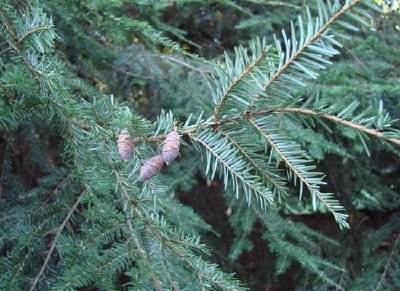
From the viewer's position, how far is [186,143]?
66 cm

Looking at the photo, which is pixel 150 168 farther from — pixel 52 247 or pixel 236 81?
pixel 52 247

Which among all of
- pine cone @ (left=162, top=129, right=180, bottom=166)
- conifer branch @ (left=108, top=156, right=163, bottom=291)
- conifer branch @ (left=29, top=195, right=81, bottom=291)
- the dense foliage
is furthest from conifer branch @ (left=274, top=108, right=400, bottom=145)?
conifer branch @ (left=29, top=195, right=81, bottom=291)

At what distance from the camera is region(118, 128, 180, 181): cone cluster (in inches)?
22.1

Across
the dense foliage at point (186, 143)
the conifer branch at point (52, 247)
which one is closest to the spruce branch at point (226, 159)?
the dense foliage at point (186, 143)

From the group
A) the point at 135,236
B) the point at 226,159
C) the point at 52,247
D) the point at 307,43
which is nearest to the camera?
the point at 307,43

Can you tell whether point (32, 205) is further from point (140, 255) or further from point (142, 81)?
point (142, 81)

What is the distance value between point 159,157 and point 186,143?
9cm

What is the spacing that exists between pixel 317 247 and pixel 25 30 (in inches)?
52.6

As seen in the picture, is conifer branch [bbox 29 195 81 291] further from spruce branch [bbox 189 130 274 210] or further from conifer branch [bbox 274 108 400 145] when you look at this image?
conifer branch [bbox 274 108 400 145]

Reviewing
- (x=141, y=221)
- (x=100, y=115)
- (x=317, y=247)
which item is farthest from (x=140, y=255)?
(x=317, y=247)

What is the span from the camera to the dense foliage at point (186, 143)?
59cm

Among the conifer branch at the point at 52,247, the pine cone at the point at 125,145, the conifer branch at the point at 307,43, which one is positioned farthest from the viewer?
the conifer branch at the point at 52,247

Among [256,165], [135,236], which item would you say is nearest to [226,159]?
[256,165]

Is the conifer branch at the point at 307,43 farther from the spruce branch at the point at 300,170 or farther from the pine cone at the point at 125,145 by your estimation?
the pine cone at the point at 125,145
